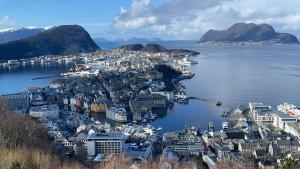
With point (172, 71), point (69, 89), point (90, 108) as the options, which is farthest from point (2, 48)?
point (90, 108)

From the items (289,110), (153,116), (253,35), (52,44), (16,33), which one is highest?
(16,33)

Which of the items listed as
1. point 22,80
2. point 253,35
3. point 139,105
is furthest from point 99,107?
point 253,35

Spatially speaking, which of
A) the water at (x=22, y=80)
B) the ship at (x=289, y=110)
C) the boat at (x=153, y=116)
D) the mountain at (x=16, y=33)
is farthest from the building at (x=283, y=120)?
the mountain at (x=16, y=33)

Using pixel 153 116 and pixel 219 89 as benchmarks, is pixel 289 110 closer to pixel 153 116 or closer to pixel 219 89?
pixel 153 116

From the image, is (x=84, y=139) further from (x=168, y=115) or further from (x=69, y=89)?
(x=69, y=89)

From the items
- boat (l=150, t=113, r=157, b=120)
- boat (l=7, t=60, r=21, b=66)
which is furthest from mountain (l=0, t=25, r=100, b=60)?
boat (l=150, t=113, r=157, b=120)

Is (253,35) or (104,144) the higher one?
(253,35)

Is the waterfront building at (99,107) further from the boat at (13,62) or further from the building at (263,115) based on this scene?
the boat at (13,62)
